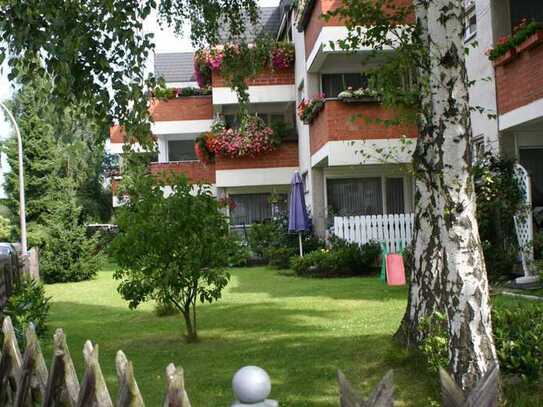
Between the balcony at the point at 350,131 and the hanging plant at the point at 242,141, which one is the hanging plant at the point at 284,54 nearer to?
the hanging plant at the point at 242,141

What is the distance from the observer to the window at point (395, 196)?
20344 mm

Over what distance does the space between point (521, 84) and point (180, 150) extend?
2100 cm

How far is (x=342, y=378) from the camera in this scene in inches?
78.0

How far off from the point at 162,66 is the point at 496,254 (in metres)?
27.1

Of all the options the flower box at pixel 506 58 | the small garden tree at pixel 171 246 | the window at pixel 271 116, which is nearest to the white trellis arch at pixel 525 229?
Answer: the flower box at pixel 506 58

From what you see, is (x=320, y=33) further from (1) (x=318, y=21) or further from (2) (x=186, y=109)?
(2) (x=186, y=109)

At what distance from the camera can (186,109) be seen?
28375mm

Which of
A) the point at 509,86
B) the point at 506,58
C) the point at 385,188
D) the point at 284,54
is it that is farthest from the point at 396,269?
the point at 284,54

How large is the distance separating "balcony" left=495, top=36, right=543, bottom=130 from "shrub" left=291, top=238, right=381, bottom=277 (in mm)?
5077

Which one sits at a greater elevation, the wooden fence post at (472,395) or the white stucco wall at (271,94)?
the white stucco wall at (271,94)

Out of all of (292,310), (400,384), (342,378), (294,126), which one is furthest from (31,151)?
(342,378)

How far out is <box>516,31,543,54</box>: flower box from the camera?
1077cm

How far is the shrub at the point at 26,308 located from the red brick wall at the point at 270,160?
525 inches

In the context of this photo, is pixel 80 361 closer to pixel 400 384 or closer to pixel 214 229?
pixel 214 229
